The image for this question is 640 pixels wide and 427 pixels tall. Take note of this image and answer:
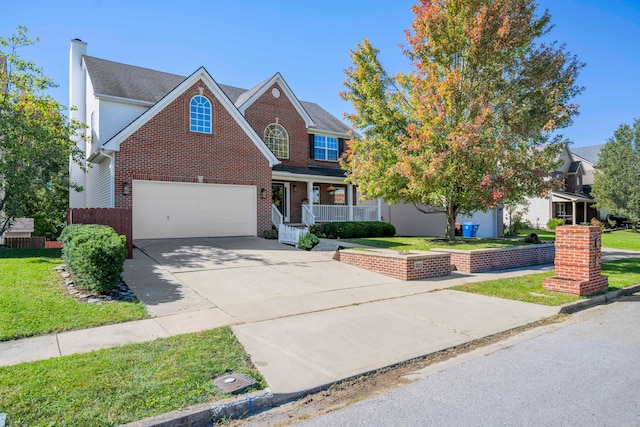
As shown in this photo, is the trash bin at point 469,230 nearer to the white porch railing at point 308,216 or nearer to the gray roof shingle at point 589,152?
the white porch railing at point 308,216

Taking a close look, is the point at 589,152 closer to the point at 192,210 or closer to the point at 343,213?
the point at 343,213

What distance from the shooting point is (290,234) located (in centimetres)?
1557

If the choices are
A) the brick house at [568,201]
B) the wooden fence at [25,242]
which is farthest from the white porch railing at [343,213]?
the brick house at [568,201]

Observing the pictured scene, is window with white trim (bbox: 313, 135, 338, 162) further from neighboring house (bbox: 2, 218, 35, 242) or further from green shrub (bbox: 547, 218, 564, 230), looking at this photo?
green shrub (bbox: 547, 218, 564, 230)

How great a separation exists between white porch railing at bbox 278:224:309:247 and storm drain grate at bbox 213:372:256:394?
10.8 meters

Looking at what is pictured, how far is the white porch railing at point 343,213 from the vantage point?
66.5 ft

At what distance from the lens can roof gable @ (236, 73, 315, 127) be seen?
2023 cm

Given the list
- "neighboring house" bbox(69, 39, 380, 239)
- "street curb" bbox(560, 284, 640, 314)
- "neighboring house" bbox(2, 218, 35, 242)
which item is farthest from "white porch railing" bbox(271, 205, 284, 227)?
"street curb" bbox(560, 284, 640, 314)

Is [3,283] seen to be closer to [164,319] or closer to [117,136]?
[164,319]

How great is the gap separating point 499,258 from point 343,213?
30.8 feet

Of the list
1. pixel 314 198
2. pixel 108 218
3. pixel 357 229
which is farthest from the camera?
pixel 314 198

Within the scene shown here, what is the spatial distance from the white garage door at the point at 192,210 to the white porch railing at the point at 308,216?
3.24 m

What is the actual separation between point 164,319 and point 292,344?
2.35 meters

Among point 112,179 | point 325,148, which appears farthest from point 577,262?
point 325,148
